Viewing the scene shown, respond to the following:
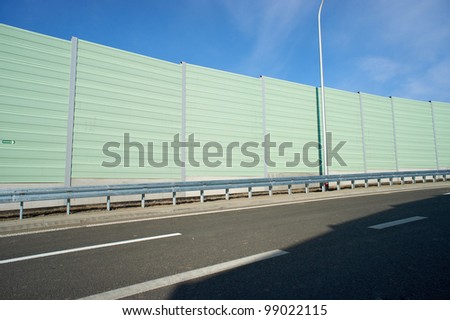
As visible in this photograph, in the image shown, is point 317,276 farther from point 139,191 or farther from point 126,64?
point 126,64

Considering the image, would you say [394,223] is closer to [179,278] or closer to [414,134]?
[179,278]

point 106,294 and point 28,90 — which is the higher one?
point 28,90

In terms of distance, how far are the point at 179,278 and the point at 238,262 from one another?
842 mm

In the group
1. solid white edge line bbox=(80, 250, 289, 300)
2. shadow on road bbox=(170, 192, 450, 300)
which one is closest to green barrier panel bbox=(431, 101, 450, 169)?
shadow on road bbox=(170, 192, 450, 300)

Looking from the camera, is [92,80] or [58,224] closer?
[58,224]

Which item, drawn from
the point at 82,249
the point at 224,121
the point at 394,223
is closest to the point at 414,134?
the point at 224,121

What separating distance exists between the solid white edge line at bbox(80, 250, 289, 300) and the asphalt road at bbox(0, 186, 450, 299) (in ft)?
0.04

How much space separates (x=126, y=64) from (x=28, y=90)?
426cm

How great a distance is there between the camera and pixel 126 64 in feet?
40.5

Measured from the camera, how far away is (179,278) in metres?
2.90

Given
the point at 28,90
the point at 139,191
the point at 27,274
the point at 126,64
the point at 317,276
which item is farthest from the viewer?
the point at 126,64

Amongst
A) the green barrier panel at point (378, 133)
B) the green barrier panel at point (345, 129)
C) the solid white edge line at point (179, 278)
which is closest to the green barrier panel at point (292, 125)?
the green barrier panel at point (345, 129)

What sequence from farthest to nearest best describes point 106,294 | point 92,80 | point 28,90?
point 92,80 < point 28,90 < point 106,294

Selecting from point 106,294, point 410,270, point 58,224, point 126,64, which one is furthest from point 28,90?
point 410,270
